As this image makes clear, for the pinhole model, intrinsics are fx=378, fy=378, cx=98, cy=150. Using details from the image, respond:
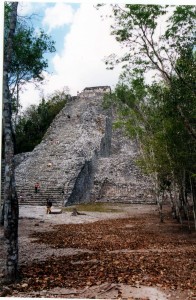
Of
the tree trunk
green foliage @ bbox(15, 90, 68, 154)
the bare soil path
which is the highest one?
green foliage @ bbox(15, 90, 68, 154)

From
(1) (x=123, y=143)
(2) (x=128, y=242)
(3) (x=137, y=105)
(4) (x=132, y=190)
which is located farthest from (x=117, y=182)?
(2) (x=128, y=242)

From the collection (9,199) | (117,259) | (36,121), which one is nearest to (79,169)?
(36,121)

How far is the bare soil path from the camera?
20.2 ft

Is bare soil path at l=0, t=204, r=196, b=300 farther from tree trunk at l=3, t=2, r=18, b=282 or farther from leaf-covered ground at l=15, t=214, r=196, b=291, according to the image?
tree trunk at l=3, t=2, r=18, b=282

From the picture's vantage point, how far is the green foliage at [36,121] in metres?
37.6

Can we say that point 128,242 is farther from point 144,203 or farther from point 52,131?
point 52,131

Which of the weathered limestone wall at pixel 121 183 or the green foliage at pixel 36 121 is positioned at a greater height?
the green foliage at pixel 36 121

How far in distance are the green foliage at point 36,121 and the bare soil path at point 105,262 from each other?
2304 cm

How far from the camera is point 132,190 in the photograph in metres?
27.9

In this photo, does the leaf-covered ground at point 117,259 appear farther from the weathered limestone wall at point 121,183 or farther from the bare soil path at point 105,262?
the weathered limestone wall at point 121,183

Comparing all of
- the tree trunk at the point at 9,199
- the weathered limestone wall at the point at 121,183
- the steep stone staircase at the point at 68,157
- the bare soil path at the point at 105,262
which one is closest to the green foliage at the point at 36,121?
the steep stone staircase at the point at 68,157

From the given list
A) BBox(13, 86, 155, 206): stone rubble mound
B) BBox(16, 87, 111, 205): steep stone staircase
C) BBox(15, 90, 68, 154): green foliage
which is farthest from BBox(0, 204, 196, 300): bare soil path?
BBox(15, 90, 68, 154): green foliage

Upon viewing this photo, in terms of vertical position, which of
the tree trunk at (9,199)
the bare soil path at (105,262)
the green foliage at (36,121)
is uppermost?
the green foliage at (36,121)

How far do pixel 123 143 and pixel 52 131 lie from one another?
32.2 feet
